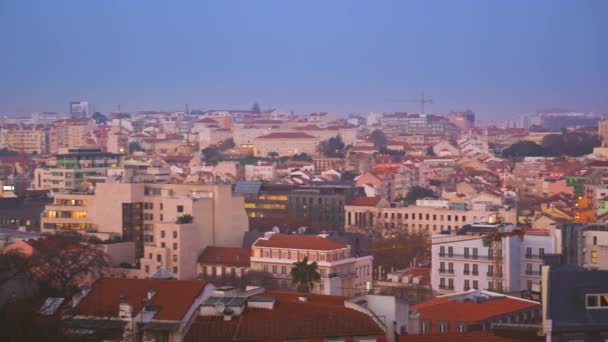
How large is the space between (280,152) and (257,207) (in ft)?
142

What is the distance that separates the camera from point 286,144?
83.6m

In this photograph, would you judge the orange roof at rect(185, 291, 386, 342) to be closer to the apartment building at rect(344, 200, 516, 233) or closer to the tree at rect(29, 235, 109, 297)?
the tree at rect(29, 235, 109, 297)

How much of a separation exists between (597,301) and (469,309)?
4250 millimetres

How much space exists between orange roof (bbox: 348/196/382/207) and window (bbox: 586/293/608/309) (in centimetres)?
2696

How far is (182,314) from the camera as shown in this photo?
10.4 m

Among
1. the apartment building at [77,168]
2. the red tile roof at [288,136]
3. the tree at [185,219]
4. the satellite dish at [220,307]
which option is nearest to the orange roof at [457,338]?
the satellite dish at [220,307]

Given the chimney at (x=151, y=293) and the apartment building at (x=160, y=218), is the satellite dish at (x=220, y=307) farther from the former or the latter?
the apartment building at (x=160, y=218)

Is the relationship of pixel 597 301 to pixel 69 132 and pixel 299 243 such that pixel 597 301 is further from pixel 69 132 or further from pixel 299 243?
pixel 69 132

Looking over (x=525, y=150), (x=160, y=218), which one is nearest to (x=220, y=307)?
(x=160, y=218)

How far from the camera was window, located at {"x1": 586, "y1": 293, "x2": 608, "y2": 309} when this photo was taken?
977cm

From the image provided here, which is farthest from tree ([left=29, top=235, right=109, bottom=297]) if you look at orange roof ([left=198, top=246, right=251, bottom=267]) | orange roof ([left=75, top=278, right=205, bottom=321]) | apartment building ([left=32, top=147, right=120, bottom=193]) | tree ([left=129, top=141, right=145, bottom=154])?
tree ([left=129, top=141, right=145, bottom=154])

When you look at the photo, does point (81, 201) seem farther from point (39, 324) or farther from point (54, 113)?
point (54, 113)

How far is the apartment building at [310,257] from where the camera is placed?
886 inches

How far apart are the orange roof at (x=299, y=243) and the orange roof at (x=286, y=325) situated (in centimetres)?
1242
